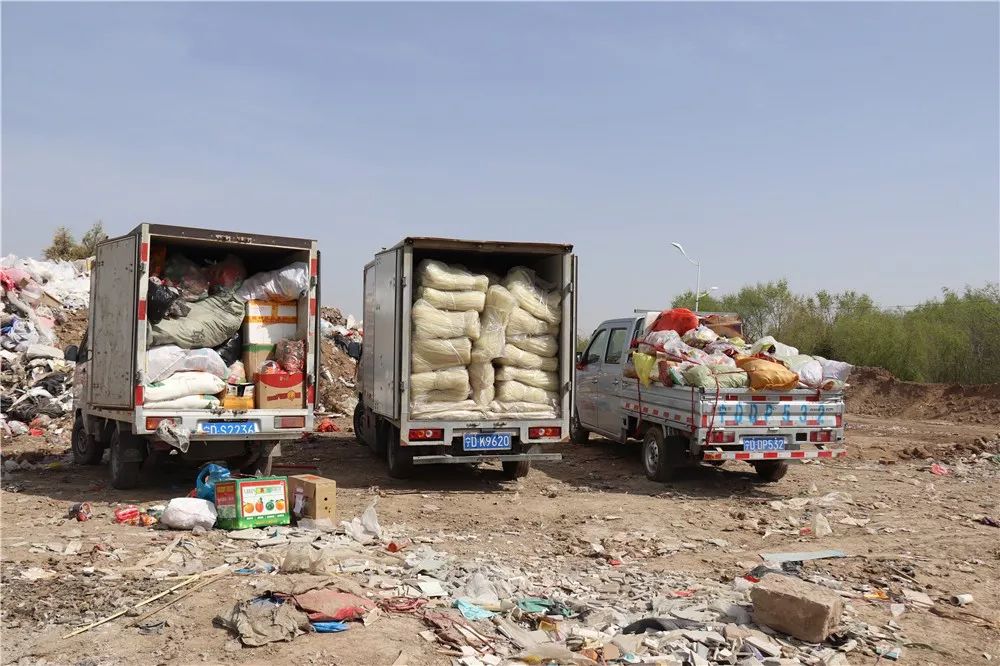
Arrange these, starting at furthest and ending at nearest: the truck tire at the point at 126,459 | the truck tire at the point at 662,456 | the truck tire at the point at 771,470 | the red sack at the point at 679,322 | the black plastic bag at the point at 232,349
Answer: the red sack at the point at 679,322, the truck tire at the point at 771,470, the truck tire at the point at 662,456, the black plastic bag at the point at 232,349, the truck tire at the point at 126,459

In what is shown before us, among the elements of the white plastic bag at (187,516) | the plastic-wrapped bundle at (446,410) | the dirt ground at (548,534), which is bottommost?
the dirt ground at (548,534)

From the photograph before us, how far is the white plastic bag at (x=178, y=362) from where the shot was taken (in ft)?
27.9

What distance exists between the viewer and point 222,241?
8.81m

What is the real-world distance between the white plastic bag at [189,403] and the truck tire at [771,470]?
6.83 meters

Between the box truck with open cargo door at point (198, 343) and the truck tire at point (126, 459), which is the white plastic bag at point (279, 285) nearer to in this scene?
the box truck with open cargo door at point (198, 343)

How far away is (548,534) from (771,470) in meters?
4.29

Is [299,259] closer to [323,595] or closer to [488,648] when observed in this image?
[323,595]

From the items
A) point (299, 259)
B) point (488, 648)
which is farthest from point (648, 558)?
point (299, 259)

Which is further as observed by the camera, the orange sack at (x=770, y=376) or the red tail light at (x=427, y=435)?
the orange sack at (x=770, y=376)

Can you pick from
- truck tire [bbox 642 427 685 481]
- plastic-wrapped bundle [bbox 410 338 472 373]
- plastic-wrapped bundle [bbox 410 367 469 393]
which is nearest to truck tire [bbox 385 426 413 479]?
plastic-wrapped bundle [bbox 410 367 469 393]

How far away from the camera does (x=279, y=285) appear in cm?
931

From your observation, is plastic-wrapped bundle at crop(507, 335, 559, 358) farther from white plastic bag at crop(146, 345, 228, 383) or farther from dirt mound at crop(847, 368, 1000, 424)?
dirt mound at crop(847, 368, 1000, 424)

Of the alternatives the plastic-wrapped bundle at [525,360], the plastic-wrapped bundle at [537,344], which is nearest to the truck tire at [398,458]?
the plastic-wrapped bundle at [525,360]

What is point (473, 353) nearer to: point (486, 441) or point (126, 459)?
point (486, 441)
